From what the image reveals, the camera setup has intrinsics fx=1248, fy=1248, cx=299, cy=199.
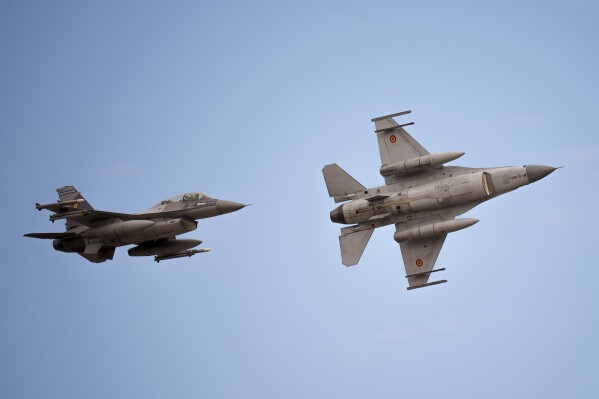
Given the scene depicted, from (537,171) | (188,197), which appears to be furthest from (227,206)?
(537,171)

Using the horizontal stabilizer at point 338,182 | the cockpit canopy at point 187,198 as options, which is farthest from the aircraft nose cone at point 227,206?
the horizontal stabilizer at point 338,182

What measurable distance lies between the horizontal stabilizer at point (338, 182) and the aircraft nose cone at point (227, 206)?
13.8 feet

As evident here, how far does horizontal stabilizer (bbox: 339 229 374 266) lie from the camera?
1784 inches

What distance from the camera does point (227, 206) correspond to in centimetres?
4844

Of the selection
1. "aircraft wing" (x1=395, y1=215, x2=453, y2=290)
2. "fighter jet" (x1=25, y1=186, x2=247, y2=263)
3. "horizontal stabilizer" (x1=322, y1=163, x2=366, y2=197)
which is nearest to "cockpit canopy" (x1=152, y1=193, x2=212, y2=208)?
"fighter jet" (x1=25, y1=186, x2=247, y2=263)

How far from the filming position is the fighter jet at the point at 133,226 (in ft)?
159

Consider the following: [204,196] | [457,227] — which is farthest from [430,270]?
[204,196]

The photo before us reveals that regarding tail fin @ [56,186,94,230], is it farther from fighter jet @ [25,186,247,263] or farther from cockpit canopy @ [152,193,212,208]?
cockpit canopy @ [152,193,212,208]

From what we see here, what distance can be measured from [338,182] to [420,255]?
4.07m

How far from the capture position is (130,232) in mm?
48656

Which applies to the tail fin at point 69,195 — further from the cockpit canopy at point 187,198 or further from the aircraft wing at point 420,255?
the aircraft wing at point 420,255

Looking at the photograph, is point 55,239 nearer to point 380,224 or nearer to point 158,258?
point 158,258

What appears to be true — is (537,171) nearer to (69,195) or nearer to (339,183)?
(339,183)

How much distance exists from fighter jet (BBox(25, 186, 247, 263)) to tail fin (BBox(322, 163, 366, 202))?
4.26m
